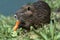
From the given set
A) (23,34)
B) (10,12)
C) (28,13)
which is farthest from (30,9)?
(10,12)

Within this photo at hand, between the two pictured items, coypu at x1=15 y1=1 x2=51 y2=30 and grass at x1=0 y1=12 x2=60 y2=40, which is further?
coypu at x1=15 y1=1 x2=51 y2=30

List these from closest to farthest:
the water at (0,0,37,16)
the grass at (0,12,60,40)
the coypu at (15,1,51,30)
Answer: the grass at (0,12,60,40) < the coypu at (15,1,51,30) < the water at (0,0,37,16)

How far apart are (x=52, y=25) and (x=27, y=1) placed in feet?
5.94

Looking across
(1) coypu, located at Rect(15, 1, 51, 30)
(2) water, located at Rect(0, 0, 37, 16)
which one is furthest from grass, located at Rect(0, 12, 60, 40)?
(2) water, located at Rect(0, 0, 37, 16)

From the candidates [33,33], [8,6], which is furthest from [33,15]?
[8,6]

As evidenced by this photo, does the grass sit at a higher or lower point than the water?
lower

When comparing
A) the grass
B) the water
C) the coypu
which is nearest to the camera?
the grass

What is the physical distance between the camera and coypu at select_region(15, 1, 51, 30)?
531 cm

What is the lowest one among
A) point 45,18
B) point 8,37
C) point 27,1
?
point 8,37

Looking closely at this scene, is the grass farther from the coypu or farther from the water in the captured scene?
the water

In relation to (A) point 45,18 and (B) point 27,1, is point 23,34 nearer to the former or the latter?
(A) point 45,18

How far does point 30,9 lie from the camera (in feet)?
17.8

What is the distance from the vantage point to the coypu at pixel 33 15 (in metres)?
5.31

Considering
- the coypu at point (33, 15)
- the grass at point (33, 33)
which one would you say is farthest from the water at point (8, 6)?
the coypu at point (33, 15)
